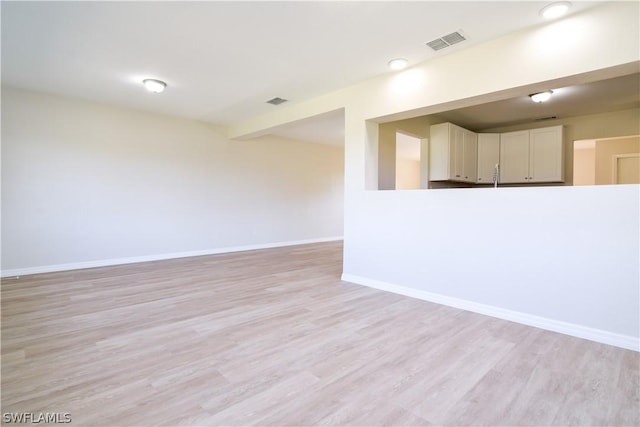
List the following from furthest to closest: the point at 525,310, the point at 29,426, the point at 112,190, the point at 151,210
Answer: the point at 151,210 → the point at 112,190 → the point at 525,310 → the point at 29,426

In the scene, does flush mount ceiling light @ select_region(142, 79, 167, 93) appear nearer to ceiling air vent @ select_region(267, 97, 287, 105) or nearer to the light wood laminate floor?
ceiling air vent @ select_region(267, 97, 287, 105)

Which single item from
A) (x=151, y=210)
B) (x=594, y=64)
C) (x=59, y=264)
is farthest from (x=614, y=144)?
(x=59, y=264)

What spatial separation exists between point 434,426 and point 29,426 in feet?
6.31

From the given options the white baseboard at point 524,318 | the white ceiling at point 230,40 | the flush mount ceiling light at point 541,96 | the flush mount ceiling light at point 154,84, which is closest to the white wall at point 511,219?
the white baseboard at point 524,318

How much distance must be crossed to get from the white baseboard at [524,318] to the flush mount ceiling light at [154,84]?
380 cm

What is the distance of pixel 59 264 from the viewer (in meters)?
4.73

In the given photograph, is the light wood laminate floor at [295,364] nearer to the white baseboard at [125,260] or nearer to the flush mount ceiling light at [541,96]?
the white baseboard at [125,260]

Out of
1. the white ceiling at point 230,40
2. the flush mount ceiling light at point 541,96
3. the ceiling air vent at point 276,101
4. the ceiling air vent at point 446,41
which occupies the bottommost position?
the flush mount ceiling light at point 541,96

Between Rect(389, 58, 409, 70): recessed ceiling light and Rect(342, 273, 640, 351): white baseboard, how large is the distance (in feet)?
8.35

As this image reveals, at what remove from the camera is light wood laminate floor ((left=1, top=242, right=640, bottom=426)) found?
156cm

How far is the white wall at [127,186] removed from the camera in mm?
4449

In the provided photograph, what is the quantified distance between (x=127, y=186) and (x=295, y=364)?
4.88 m

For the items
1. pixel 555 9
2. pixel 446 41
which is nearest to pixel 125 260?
pixel 446 41

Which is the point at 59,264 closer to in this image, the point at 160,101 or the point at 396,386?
the point at 160,101
